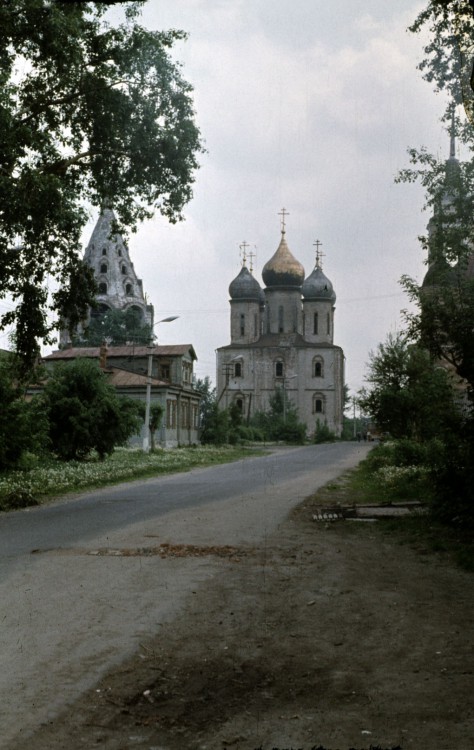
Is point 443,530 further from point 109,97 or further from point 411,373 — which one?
point 411,373

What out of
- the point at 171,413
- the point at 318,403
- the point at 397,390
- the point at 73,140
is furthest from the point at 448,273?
the point at 318,403

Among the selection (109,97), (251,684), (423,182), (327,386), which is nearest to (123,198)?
(109,97)

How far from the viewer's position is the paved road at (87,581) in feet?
18.1

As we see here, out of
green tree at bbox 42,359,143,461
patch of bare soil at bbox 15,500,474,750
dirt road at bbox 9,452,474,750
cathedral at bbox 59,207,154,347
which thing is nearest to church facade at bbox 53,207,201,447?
cathedral at bbox 59,207,154,347

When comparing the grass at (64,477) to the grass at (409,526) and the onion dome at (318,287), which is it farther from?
the onion dome at (318,287)

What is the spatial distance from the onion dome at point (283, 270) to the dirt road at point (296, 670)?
A: 9755 centimetres

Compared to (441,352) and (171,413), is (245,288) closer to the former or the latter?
(171,413)

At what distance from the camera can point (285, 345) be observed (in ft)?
345

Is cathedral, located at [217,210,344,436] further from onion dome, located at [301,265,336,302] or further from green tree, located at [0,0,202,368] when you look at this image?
green tree, located at [0,0,202,368]

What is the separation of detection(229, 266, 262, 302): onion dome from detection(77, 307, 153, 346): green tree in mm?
14445

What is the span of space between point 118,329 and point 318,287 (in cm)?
2624

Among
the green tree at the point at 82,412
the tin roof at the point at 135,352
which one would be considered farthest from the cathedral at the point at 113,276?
the green tree at the point at 82,412

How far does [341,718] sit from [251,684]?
87 centimetres

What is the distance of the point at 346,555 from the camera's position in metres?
10.7
